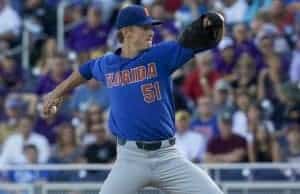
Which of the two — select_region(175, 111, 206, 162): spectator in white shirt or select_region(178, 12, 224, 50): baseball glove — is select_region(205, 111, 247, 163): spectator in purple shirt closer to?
select_region(175, 111, 206, 162): spectator in white shirt

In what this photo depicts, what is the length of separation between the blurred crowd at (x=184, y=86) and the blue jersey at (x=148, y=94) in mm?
3181

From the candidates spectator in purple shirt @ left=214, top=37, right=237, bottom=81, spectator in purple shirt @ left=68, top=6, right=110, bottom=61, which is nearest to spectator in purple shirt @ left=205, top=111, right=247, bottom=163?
spectator in purple shirt @ left=214, top=37, right=237, bottom=81

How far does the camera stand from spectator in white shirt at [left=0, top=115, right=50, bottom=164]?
11901 mm

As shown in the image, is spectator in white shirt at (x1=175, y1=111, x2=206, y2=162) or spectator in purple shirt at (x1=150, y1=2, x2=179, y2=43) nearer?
spectator in white shirt at (x1=175, y1=111, x2=206, y2=162)

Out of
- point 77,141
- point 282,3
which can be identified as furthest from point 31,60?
point 282,3

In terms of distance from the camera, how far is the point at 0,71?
44.9ft

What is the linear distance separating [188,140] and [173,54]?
172 inches

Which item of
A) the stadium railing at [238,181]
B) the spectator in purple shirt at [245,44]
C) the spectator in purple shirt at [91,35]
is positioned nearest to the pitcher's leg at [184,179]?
the stadium railing at [238,181]

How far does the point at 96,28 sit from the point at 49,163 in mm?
2819

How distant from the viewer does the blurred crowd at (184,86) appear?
11.5 metres

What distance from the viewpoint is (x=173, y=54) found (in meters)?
7.42

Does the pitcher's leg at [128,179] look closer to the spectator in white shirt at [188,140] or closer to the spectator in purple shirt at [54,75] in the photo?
the spectator in white shirt at [188,140]

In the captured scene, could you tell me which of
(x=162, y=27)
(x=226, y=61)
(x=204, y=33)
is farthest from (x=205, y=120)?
(x=204, y=33)

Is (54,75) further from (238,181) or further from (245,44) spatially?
(238,181)
